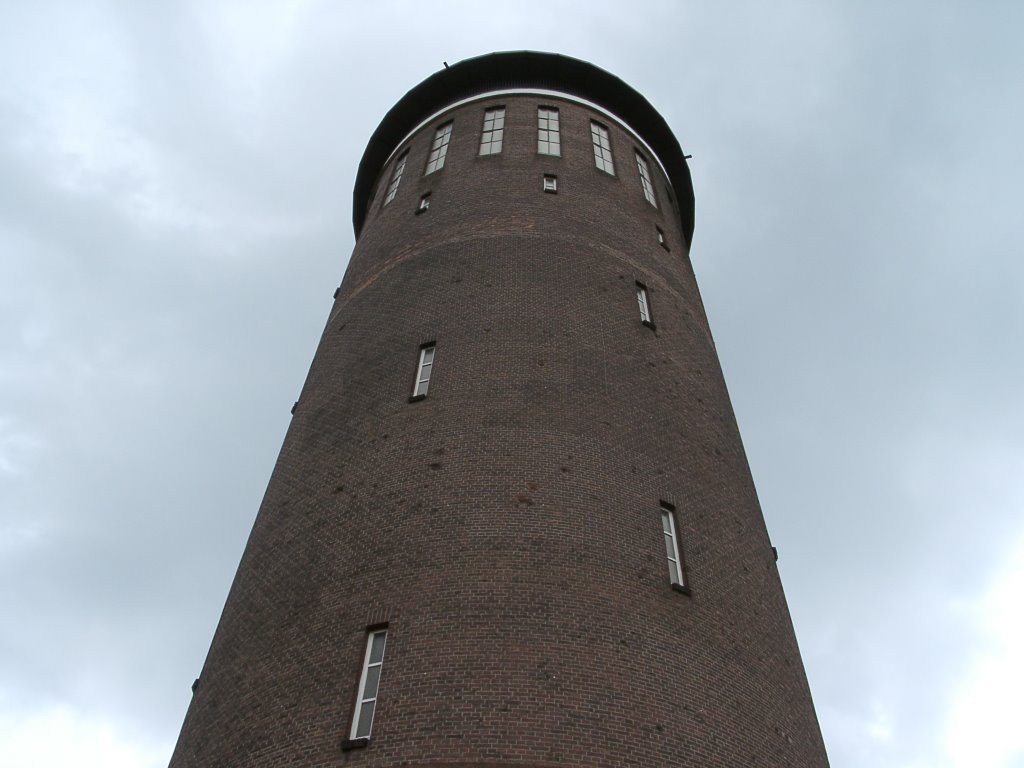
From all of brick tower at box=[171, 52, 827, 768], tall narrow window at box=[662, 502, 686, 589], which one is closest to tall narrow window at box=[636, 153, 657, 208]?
brick tower at box=[171, 52, 827, 768]

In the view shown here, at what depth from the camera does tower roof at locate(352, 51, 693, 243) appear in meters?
24.1

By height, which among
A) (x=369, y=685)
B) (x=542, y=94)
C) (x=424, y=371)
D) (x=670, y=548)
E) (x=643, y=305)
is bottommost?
(x=369, y=685)

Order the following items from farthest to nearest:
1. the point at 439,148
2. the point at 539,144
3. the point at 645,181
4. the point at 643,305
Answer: the point at 439,148
the point at 645,181
the point at 539,144
the point at 643,305

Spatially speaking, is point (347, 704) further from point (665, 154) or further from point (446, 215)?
point (665, 154)

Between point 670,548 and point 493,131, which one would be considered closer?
point 670,548

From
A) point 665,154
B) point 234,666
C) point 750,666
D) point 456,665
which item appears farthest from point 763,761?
point 665,154

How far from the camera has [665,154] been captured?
2528cm

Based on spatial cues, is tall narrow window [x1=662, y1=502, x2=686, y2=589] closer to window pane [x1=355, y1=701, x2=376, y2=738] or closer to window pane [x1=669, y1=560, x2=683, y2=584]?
window pane [x1=669, y1=560, x2=683, y2=584]

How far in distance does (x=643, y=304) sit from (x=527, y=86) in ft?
32.5

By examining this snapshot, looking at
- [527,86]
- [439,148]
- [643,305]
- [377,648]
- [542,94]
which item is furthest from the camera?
[527,86]

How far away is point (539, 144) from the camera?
69.4ft

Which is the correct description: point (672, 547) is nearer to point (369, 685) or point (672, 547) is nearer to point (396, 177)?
point (369, 685)

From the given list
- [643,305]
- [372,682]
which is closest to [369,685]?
[372,682]

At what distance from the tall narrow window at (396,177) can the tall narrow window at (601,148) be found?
5076mm
